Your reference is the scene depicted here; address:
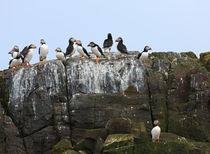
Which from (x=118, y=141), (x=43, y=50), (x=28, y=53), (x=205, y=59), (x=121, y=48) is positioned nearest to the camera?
(x=118, y=141)

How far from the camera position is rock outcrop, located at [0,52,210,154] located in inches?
739

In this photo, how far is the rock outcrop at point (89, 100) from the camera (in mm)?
18781

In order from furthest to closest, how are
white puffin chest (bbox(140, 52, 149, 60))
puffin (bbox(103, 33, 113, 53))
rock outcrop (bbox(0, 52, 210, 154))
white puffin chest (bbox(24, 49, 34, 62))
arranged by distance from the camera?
puffin (bbox(103, 33, 113, 53))
white puffin chest (bbox(140, 52, 149, 60))
white puffin chest (bbox(24, 49, 34, 62))
rock outcrop (bbox(0, 52, 210, 154))

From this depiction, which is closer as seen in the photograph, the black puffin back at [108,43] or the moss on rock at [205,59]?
the black puffin back at [108,43]

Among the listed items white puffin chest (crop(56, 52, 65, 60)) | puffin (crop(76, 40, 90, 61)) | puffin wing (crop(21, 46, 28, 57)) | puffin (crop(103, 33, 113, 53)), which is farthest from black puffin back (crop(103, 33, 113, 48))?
puffin wing (crop(21, 46, 28, 57))

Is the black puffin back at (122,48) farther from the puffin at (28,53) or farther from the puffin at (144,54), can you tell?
the puffin at (28,53)

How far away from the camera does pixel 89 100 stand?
62.2ft

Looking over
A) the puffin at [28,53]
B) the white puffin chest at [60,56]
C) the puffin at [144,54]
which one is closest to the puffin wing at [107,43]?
the puffin at [144,54]

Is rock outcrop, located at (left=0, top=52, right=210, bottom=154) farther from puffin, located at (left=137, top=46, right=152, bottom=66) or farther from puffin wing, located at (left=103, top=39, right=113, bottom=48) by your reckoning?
puffin wing, located at (left=103, top=39, right=113, bottom=48)

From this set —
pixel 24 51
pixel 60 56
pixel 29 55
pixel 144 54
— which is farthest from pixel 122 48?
pixel 24 51

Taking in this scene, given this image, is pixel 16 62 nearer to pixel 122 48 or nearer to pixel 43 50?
pixel 43 50

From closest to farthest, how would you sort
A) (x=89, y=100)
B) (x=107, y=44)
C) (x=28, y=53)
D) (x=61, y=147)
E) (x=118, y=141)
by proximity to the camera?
1. (x=118, y=141)
2. (x=61, y=147)
3. (x=89, y=100)
4. (x=28, y=53)
5. (x=107, y=44)

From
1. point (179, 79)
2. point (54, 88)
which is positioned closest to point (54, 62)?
point (54, 88)

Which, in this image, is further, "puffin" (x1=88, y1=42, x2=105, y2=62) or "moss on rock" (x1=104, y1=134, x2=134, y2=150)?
"puffin" (x1=88, y1=42, x2=105, y2=62)
